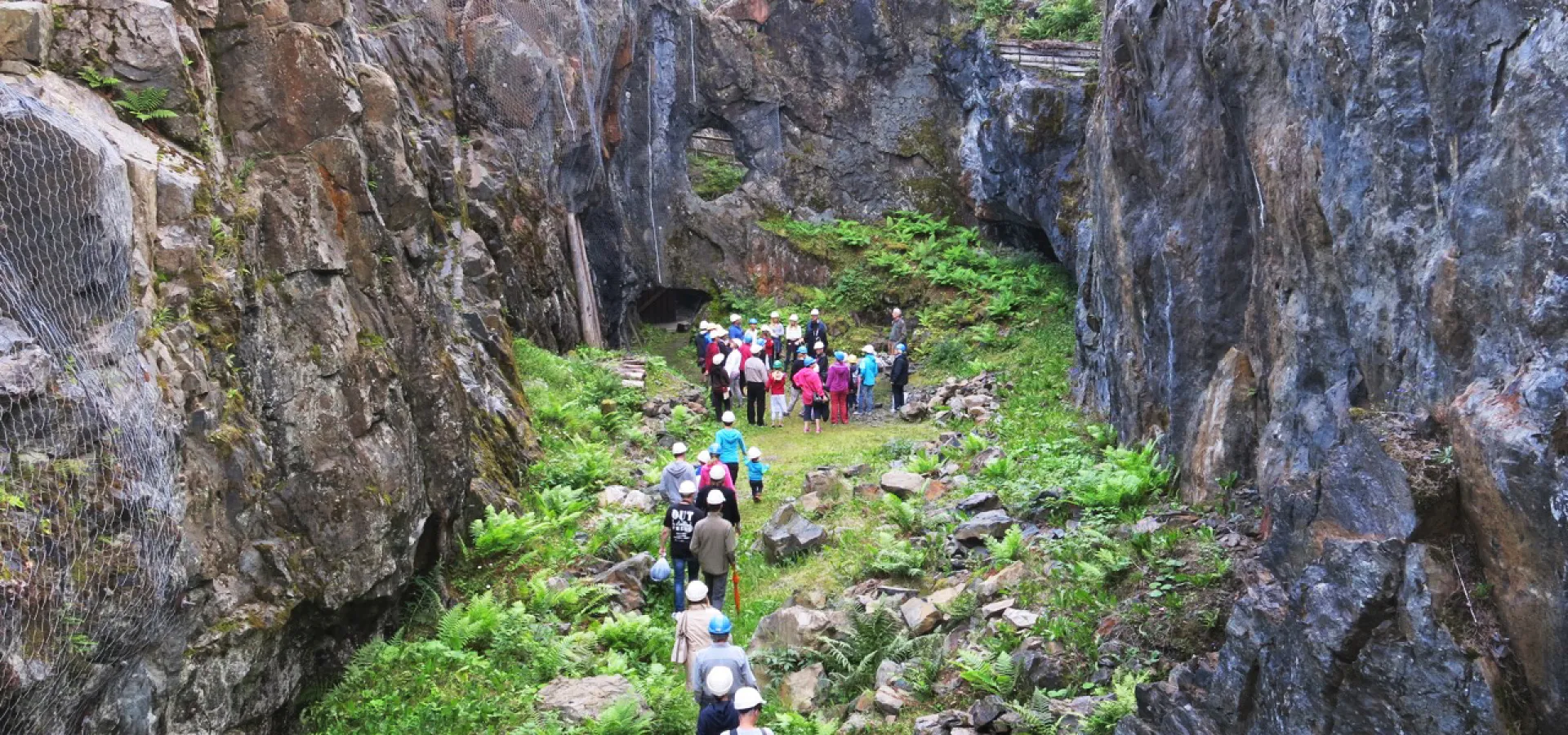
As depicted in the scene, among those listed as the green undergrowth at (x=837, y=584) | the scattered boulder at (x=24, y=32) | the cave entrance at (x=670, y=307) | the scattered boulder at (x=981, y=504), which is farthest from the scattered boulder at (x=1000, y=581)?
the cave entrance at (x=670, y=307)

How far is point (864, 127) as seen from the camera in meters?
30.3

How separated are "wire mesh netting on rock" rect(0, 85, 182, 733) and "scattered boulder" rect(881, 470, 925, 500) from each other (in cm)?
860

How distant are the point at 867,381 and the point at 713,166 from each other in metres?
12.7

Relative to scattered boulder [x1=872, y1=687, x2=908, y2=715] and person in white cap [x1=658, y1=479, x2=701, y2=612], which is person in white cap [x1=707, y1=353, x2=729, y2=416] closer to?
person in white cap [x1=658, y1=479, x2=701, y2=612]

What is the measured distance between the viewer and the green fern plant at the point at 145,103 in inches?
301

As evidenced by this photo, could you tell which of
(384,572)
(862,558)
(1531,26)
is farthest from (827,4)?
(1531,26)

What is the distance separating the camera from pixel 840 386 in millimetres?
19000

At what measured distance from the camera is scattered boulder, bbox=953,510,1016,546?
11.2 m

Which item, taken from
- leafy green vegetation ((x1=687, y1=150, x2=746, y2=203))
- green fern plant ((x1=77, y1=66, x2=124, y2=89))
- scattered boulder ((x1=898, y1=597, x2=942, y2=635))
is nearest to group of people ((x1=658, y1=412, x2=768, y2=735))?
scattered boulder ((x1=898, y1=597, x2=942, y2=635))

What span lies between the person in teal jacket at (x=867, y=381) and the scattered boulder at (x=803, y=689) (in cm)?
1104

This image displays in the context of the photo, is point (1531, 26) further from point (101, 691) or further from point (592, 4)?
point (592, 4)

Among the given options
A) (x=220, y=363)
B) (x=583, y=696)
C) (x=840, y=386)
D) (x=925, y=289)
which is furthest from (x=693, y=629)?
(x=925, y=289)

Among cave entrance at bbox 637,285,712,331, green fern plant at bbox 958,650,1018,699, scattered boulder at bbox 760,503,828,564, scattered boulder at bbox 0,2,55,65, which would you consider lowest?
cave entrance at bbox 637,285,712,331

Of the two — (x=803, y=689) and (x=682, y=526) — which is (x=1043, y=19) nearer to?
(x=682, y=526)
